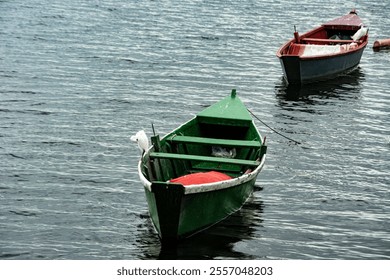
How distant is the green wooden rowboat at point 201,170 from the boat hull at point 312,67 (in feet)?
31.4

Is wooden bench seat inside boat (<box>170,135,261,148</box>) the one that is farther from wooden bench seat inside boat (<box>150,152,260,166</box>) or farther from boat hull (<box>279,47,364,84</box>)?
boat hull (<box>279,47,364,84</box>)

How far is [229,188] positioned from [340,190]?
16.9 ft

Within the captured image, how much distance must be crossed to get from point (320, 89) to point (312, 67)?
110 centimetres

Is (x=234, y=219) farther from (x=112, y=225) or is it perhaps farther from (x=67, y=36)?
(x=67, y=36)

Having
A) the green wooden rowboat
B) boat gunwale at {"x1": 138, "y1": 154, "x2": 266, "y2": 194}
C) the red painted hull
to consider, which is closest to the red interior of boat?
the red painted hull

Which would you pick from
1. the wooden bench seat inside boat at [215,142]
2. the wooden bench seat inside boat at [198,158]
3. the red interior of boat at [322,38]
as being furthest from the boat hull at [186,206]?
the red interior of boat at [322,38]

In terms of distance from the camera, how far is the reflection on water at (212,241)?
15.5 m

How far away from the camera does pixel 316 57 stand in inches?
1185

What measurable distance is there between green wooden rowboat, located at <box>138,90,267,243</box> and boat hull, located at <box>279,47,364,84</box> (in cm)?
957

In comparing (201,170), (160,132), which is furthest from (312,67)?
(201,170)

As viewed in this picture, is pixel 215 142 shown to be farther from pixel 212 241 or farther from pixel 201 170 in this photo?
pixel 212 241

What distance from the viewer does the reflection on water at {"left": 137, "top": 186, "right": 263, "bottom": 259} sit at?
1554cm

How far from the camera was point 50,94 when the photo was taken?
1106 inches
